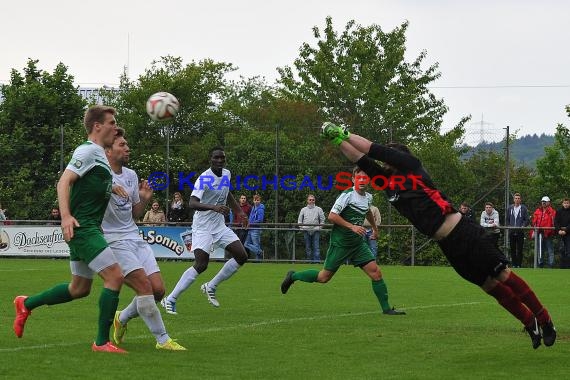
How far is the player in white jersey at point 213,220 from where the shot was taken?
47.8 feet

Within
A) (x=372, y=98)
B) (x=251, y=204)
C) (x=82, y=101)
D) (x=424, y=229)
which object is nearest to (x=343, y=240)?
(x=424, y=229)

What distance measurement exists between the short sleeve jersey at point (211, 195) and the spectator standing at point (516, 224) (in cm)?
1433

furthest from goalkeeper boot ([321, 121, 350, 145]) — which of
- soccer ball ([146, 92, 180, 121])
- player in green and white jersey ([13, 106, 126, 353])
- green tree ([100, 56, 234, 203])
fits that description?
green tree ([100, 56, 234, 203])

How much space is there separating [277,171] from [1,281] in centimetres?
1122

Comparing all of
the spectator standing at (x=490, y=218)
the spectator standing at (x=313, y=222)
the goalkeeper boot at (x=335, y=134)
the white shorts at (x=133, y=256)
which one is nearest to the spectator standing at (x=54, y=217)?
the spectator standing at (x=313, y=222)

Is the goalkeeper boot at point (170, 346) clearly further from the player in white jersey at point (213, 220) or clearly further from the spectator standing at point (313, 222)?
the spectator standing at point (313, 222)

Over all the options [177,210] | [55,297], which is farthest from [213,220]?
[177,210]

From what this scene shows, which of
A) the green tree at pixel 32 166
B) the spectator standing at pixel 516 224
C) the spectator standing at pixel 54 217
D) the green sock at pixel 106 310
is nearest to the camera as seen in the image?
the green sock at pixel 106 310

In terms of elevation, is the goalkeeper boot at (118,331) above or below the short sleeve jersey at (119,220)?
below

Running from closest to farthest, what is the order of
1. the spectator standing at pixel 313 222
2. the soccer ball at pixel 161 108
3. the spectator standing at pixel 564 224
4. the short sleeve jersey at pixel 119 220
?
the short sleeve jersey at pixel 119 220 < the soccer ball at pixel 161 108 < the spectator standing at pixel 564 224 < the spectator standing at pixel 313 222

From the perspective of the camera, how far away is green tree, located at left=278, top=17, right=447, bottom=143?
178 ft

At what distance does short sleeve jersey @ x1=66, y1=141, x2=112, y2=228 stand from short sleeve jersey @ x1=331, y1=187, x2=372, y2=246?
561cm

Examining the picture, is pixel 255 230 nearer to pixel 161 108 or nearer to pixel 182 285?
pixel 182 285

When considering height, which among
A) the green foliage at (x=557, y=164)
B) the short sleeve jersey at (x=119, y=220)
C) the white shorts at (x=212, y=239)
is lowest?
the white shorts at (x=212, y=239)
